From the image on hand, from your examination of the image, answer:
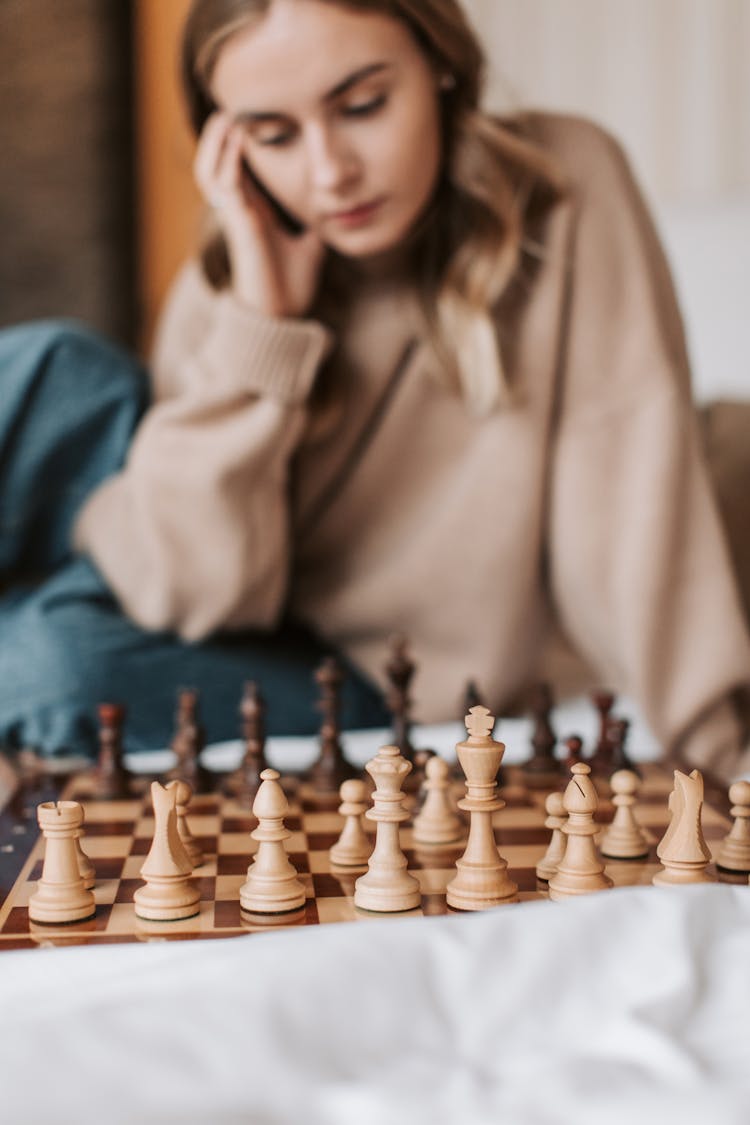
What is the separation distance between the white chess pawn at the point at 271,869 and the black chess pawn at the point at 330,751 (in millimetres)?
361

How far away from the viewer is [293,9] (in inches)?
65.0

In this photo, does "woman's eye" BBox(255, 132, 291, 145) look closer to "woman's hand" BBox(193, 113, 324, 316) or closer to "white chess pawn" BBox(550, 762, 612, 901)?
"woman's hand" BBox(193, 113, 324, 316)

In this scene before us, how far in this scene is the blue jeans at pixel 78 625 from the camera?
5.54 ft

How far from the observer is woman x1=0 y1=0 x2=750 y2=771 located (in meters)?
1.72

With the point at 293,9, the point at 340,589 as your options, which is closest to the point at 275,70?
the point at 293,9

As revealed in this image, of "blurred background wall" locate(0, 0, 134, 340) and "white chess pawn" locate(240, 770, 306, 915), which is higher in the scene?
"blurred background wall" locate(0, 0, 134, 340)

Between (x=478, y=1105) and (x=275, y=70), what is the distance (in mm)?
1367

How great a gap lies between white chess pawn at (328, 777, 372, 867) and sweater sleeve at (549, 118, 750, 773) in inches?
26.4

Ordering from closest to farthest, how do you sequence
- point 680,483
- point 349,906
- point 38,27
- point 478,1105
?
point 478,1105
point 349,906
point 680,483
point 38,27

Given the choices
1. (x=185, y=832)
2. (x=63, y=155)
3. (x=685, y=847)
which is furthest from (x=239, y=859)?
(x=63, y=155)

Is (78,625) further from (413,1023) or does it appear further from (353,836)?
(413,1023)

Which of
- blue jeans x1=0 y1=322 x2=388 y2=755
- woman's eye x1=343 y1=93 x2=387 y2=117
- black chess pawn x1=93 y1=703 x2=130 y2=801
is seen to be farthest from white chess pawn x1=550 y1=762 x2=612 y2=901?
woman's eye x1=343 y1=93 x2=387 y2=117

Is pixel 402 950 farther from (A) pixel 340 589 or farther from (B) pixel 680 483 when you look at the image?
(A) pixel 340 589

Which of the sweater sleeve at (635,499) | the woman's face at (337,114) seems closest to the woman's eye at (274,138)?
the woman's face at (337,114)
